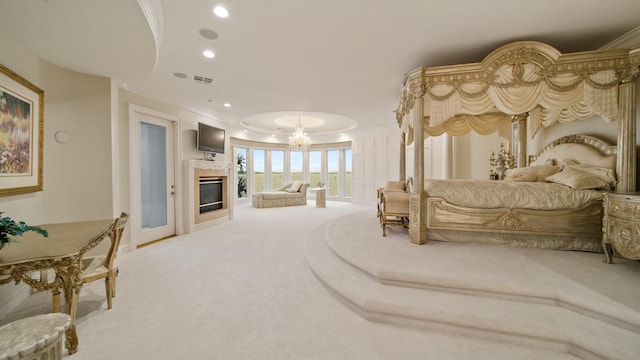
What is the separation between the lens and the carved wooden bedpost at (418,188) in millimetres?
3209

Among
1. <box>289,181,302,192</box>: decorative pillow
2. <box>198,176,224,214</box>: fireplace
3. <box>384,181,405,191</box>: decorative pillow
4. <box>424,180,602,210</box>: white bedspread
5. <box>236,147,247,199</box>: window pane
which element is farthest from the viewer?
<box>236,147,247,199</box>: window pane

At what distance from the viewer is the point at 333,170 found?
406 inches

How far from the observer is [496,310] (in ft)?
6.24

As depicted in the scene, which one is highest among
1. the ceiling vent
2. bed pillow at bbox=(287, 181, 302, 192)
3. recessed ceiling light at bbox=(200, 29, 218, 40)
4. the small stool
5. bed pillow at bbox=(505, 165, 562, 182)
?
the ceiling vent

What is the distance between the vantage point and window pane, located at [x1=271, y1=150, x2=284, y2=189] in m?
10.0

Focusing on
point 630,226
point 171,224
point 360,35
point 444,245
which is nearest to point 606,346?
point 630,226

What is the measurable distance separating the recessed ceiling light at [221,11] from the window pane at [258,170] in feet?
24.5

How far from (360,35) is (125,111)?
13.2 ft

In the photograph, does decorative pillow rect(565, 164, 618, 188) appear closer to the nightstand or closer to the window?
the nightstand

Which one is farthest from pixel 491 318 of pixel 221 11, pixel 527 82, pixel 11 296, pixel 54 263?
pixel 11 296

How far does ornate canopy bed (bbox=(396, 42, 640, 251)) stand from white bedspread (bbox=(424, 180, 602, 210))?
0.04 ft

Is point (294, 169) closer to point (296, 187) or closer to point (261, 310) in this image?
point (296, 187)

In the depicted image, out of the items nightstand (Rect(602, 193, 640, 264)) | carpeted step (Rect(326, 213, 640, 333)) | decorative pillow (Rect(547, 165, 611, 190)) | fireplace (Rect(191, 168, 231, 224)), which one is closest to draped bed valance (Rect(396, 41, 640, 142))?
decorative pillow (Rect(547, 165, 611, 190))

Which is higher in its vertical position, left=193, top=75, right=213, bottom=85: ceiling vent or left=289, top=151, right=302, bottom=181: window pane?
left=193, top=75, right=213, bottom=85: ceiling vent
